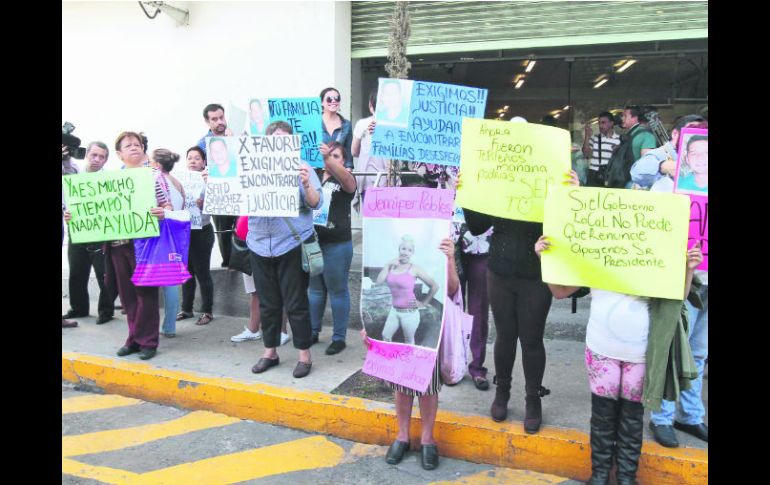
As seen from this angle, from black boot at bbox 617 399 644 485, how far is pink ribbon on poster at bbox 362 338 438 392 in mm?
1062

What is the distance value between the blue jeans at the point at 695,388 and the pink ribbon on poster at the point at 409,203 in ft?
5.52

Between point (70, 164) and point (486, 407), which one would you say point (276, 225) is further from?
point (70, 164)

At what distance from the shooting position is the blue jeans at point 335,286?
5.19 metres

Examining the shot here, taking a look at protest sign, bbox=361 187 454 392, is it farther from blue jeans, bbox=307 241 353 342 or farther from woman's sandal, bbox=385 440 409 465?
blue jeans, bbox=307 241 353 342

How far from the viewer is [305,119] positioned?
15.5ft

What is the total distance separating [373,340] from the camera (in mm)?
3516

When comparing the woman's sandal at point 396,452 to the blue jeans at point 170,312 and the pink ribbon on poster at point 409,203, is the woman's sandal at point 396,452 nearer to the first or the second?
the pink ribbon on poster at point 409,203

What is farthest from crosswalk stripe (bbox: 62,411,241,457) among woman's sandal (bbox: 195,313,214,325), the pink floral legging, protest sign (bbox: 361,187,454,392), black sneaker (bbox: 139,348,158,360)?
the pink floral legging

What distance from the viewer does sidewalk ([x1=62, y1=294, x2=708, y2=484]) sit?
349cm

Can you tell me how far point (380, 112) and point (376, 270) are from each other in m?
1.57

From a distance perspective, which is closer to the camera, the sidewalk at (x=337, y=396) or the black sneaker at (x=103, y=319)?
the sidewalk at (x=337, y=396)

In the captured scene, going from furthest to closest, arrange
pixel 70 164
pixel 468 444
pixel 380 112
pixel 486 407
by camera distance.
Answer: pixel 70 164
pixel 380 112
pixel 486 407
pixel 468 444

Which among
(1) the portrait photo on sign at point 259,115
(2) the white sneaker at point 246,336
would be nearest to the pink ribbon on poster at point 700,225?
(1) the portrait photo on sign at point 259,115
